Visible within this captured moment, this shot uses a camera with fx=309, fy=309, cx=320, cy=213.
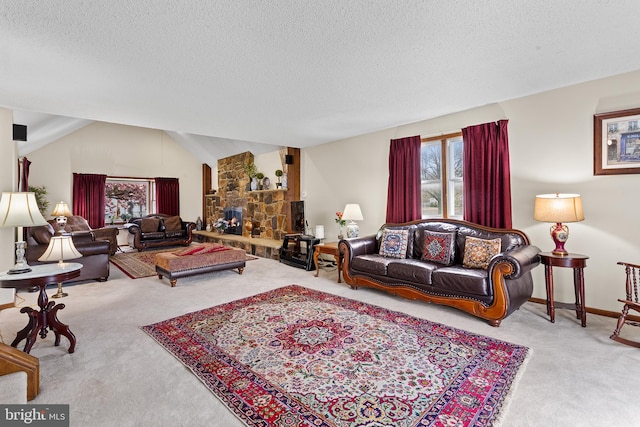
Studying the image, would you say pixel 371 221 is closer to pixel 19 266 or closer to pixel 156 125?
pixel 156 125

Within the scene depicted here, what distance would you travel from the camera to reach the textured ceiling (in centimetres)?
200

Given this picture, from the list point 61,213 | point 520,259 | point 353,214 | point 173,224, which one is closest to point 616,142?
point 520,259

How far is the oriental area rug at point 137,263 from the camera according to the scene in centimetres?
534

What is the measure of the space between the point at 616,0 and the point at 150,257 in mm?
7848

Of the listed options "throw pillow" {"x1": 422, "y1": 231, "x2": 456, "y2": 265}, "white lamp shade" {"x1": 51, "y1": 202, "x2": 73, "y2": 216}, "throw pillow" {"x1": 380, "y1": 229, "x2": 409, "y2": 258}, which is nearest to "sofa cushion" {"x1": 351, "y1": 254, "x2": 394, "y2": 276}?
"throw pillow" {"x1": 380, "y1": 229, "x2": 409, "y2": 258}

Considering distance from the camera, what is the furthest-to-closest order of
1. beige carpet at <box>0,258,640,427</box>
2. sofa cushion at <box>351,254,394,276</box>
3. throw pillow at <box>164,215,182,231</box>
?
throw pillow at <box>164,215,182,231</box> → sofa cushion at <box>351,254,394,276</box> → beige carpet at <box>0,258,640,427</box>

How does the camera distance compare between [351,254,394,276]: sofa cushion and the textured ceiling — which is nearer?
the textured ceiling

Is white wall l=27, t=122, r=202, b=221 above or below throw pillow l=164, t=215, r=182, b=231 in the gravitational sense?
above

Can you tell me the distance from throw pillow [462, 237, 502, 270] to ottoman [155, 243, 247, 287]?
3436mm

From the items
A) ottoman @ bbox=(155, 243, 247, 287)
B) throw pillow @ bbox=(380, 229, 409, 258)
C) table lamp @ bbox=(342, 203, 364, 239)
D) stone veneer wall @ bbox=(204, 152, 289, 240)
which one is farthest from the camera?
stone veneer wall @ bbox=(204, 152, 289, 240)

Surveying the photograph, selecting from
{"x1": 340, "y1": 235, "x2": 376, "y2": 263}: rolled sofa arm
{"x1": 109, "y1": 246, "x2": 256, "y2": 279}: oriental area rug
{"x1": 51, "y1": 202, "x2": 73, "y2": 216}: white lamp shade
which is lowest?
{"x1": 109, "y1": 246, "x2": 256, "y2": 279}: oriental area rug

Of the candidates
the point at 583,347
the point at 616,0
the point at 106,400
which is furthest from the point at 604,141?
the point at 106,400

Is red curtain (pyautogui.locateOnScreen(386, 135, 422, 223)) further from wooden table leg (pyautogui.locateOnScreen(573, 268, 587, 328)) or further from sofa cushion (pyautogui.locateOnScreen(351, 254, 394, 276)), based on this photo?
wooden table leg (pyautogui.locateOnScreen(573, 268, 587, 328))
